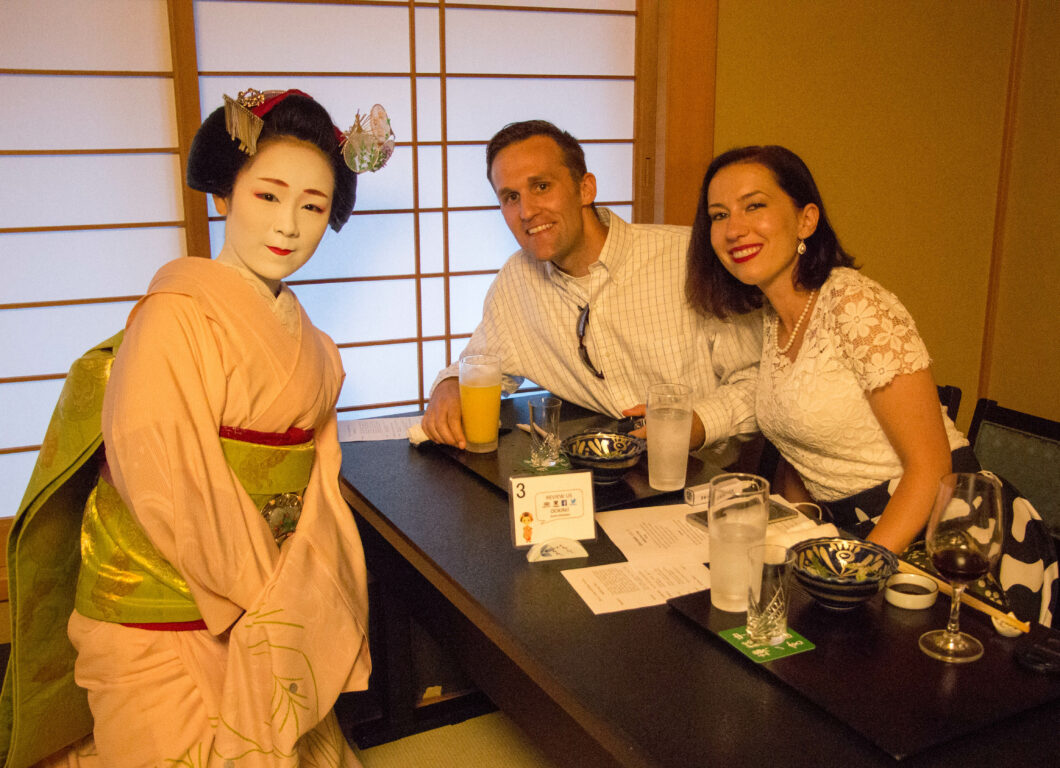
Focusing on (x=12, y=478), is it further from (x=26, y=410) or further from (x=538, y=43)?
(x=538, y=43)

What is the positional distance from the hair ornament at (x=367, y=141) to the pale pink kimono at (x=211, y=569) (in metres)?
0.31

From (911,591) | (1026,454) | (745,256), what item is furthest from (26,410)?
(1026,454)

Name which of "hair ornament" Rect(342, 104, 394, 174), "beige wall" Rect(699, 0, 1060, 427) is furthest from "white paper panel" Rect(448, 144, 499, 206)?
"hair ornament" Rect(342, 104, 394, 174)

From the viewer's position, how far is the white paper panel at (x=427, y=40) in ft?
9.16

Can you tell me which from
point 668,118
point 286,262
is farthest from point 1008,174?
point 286,262

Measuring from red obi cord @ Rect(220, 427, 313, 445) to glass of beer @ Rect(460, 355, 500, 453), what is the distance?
412 mm

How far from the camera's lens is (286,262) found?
1.58 meters

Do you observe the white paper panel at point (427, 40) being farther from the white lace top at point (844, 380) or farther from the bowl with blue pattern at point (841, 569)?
the bowl with blue pattern at point (841, 569)

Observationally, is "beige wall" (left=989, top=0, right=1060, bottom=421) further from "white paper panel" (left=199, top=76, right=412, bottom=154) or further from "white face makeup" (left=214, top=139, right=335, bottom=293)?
"white face makeup" (left=214, top=139, right=335, bottom=293)

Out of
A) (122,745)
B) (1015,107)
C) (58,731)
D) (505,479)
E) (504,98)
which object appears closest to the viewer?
(122,745)

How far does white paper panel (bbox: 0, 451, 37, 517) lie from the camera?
2.62m

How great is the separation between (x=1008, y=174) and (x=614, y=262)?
2.26m

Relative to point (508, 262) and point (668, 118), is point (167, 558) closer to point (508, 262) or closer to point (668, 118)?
point (508, 262)

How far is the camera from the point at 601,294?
2408mm
